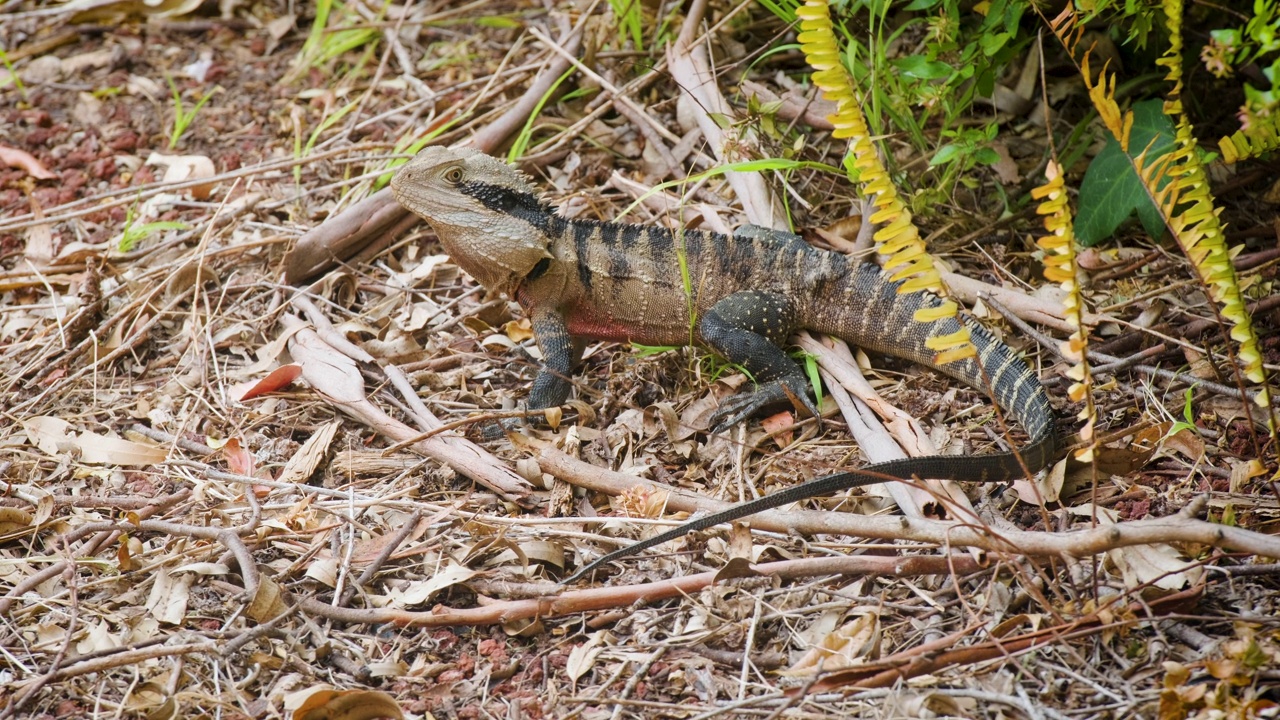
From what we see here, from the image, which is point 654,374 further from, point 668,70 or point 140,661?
point 140,661

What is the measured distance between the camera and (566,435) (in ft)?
→ 13.5

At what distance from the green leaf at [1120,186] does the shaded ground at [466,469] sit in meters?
0.19

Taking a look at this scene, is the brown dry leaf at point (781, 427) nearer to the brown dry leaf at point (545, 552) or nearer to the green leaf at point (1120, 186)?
the brown dry leaf at point (545, 552)

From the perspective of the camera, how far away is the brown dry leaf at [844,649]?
2914mm

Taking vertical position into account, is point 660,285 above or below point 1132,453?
below

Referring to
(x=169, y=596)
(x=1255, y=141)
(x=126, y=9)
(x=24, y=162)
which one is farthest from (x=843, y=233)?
(x=126, y=9)

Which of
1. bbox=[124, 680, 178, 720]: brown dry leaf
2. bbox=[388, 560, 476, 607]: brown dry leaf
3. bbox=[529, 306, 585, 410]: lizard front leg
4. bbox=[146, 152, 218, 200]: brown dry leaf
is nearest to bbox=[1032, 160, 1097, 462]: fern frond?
bbox=[388, 560, 476, 607]: brown dry leaf

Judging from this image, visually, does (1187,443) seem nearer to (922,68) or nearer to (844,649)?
(844,649)

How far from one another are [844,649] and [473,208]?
2.47 meters

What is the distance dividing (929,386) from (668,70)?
7.41 feet

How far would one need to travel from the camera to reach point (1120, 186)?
4211mm

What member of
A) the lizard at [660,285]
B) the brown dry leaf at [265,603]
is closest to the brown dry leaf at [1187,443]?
the lizard at [660,285]

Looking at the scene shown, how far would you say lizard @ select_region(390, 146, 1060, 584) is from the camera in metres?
4.21

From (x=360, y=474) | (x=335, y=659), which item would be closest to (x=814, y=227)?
(x=360, y=474)
